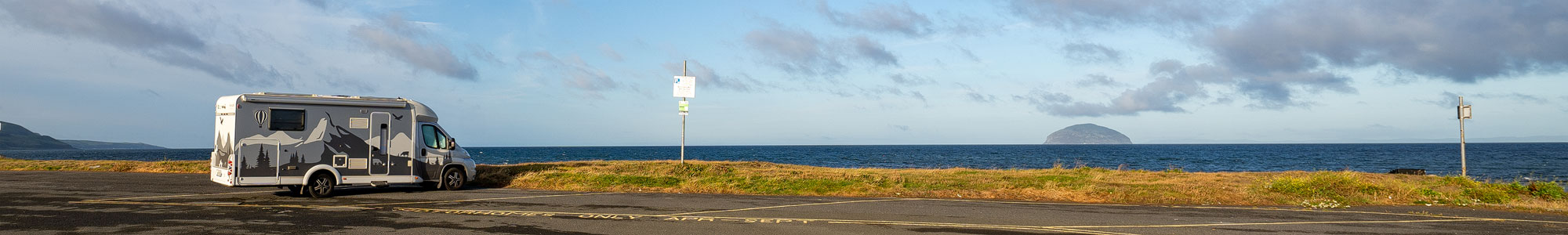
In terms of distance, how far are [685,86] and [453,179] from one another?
729cm

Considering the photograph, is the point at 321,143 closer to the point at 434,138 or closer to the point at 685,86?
the point at 434,138

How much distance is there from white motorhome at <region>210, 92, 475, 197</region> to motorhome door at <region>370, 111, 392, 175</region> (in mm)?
16

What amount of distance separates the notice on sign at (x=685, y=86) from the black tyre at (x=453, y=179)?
22.7ft

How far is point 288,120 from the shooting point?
1557 cm

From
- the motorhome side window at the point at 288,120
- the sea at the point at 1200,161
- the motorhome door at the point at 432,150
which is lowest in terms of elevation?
the sea at the point at 1200,161

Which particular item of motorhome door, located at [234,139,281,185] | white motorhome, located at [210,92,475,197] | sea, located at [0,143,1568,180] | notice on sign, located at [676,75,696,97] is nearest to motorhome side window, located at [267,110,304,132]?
white motorhome, located at [210,92,475,197]

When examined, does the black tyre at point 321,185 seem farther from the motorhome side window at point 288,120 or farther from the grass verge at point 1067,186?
the grass verge at point 1067,186

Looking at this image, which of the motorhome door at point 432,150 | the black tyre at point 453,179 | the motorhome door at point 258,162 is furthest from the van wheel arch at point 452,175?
the motorhome door at point 258,162

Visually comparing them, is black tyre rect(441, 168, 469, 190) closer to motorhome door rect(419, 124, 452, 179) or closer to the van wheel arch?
the van wheel arch

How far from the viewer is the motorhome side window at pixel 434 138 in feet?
56.5

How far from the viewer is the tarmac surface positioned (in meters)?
10.4

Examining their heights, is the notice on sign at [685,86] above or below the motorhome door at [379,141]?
above

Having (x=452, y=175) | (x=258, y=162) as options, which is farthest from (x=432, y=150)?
(x=258, y=162)

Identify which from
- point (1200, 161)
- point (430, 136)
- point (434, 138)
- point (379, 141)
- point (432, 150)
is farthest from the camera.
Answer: point (1200, 161)
